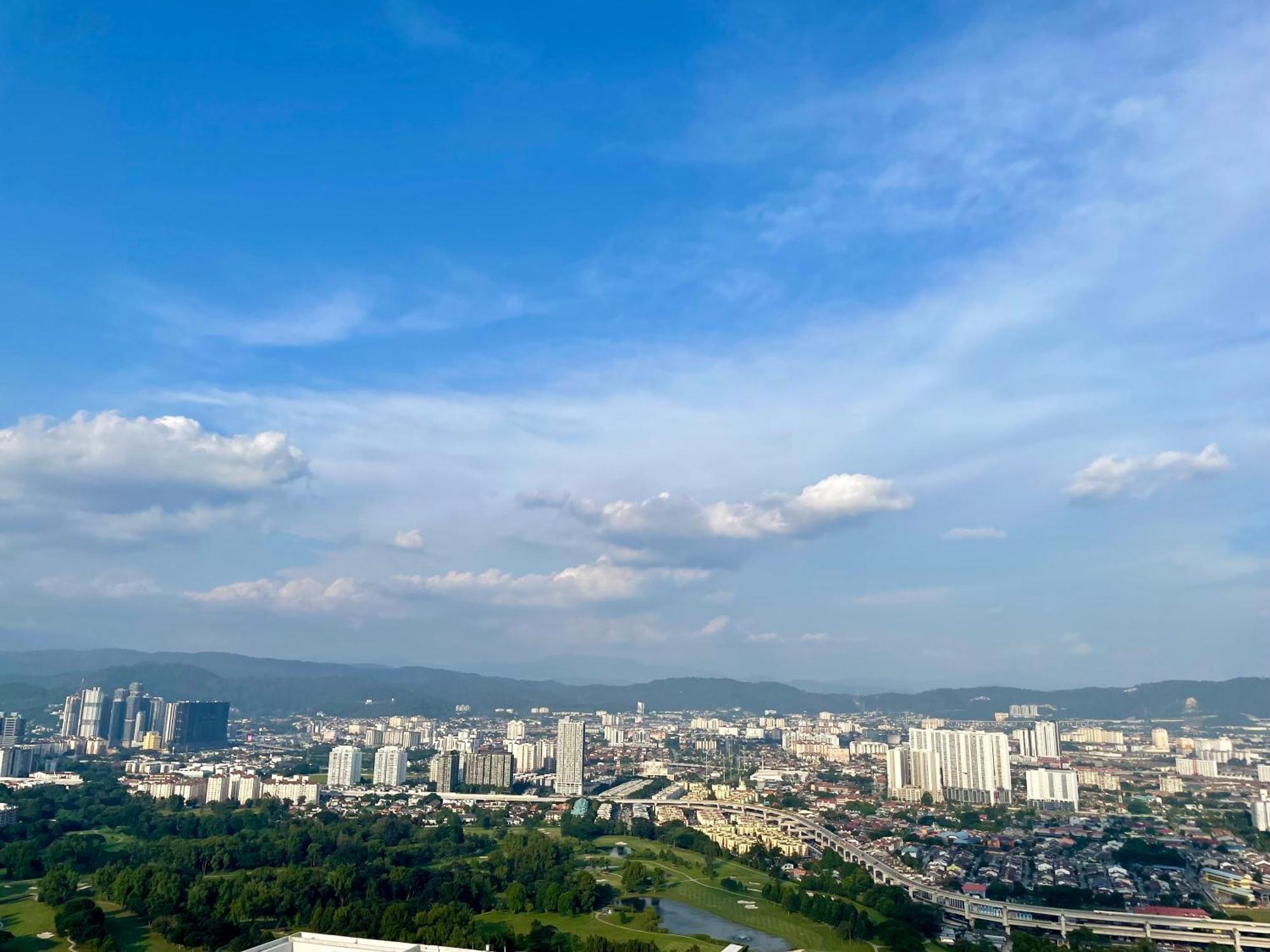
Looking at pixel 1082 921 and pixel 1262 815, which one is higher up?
pixel 1262 815


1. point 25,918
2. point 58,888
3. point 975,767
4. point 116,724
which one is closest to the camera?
point 25,918

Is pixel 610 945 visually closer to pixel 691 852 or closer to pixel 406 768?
pixel 691 852

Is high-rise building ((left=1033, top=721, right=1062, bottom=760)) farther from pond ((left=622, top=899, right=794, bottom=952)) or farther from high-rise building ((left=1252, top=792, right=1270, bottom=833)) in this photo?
pond ((left=622, top=899, right=794, bottom=952))

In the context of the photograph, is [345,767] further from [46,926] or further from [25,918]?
[46,926]

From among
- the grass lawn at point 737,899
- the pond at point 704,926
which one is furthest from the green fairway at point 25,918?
the grass lawn at point 737,899

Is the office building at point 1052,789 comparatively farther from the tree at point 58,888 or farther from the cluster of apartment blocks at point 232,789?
the tree at point 58,888

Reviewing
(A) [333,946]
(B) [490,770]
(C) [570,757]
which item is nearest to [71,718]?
(B) [490,770]

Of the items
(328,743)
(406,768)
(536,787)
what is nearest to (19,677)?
(328,743)

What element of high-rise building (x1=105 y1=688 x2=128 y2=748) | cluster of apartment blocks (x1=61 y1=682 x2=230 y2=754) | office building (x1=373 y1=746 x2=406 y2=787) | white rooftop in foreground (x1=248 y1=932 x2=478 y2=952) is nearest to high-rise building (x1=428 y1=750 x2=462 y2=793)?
office building (x1=373 y1=746 x2=406 y2=787)
